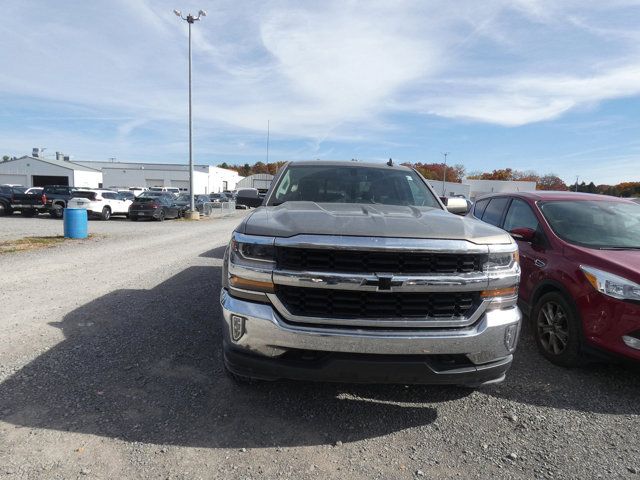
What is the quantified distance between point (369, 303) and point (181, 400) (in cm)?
163

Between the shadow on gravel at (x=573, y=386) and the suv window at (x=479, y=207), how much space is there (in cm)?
281

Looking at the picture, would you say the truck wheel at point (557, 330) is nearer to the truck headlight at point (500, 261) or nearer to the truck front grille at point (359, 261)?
the truck headlight at point (500, 261)

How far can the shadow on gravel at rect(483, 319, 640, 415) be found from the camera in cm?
330

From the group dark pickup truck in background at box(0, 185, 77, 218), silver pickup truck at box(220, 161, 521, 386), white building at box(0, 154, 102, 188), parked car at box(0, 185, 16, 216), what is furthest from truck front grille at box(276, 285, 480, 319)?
white building at box(0, 154, 102, 188)

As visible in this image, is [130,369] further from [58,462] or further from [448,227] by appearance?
[448,227]

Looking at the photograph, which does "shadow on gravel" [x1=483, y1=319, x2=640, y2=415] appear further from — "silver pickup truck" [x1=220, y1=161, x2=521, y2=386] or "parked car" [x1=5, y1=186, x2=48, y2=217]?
"parked car" [x1=5, y1=186, x2=48, y2=217]

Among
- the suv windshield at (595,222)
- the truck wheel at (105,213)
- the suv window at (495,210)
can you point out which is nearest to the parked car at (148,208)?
the truck wheel at (105,213)

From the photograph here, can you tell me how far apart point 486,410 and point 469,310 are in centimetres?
100

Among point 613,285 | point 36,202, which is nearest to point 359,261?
point 613,285

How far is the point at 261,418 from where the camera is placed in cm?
294

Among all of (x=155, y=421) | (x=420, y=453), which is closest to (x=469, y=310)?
(x=420, y=453)

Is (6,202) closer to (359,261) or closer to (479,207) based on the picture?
(479,207)

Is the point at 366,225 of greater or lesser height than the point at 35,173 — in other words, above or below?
above

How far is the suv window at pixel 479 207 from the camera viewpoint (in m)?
6.48
